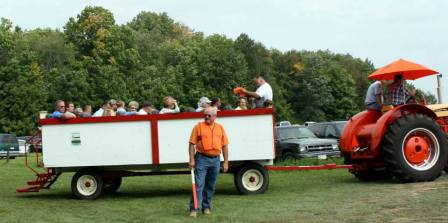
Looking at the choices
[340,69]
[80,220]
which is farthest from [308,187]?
[340,69]

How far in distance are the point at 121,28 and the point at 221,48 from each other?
53.1 feet

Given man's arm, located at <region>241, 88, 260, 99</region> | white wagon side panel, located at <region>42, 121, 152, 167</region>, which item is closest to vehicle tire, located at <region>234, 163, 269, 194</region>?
man's arm, located at <region>241, 88, 260, 99</region>

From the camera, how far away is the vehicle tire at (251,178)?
43.8ft

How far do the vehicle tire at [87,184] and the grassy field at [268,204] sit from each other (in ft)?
0.68

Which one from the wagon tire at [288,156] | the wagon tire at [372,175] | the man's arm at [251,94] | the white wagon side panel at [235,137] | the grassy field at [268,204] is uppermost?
the man's arm at [251,94]

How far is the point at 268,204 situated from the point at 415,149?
3747mm

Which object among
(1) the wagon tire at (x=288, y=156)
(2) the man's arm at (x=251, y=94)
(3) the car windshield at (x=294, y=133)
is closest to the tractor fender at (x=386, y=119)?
(2) the man's arm at (x=251, y=94)

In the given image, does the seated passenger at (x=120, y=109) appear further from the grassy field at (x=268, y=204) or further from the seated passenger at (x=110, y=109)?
the grassy field at (x=268, y=204)

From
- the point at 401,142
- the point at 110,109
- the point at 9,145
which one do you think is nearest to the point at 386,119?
the point at 401,142

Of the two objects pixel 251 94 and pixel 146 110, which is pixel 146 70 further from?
pixel 251 94

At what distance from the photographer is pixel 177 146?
13164 mm

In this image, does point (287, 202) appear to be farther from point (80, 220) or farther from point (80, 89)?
point (80, 89)

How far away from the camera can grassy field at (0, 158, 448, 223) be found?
997 cm

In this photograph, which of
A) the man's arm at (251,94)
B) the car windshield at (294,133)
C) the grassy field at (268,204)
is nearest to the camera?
the grassy field at (268,204)
